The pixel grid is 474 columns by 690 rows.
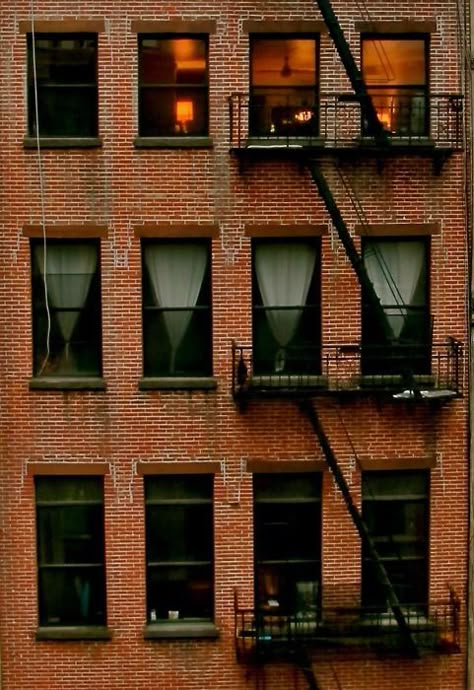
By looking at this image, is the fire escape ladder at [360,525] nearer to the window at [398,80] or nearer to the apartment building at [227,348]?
the apartment building at [227,348]

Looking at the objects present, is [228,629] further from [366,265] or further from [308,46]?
[308,46]

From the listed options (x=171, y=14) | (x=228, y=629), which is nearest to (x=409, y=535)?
(x=228, y=629)

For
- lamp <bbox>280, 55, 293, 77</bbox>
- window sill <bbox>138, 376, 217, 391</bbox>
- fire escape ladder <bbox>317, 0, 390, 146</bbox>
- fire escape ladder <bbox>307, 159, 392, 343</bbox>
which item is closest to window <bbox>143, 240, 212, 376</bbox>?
window sill <bbox>138, 376, 217, 391</bbox>

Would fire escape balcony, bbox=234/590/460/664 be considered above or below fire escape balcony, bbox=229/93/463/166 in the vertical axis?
below

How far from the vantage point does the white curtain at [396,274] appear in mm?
15680

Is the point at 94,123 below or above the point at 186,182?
above

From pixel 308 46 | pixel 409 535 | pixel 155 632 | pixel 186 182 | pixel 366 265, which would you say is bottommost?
pixel 155 632

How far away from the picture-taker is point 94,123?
609 inches

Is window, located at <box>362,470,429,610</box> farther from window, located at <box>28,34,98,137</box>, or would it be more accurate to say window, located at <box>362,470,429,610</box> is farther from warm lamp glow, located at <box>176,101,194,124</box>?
window, located at <box>28,34,98,137</box>

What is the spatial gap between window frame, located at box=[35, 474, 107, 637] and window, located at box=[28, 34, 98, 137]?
527 cm

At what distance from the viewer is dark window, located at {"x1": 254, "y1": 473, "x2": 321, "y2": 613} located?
51.3 feet

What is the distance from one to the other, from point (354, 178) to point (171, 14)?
368 centimetres

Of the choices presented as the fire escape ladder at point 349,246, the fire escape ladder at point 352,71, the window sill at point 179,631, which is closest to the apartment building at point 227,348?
the window sill at point 179,631

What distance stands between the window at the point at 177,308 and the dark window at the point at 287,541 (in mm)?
2124
